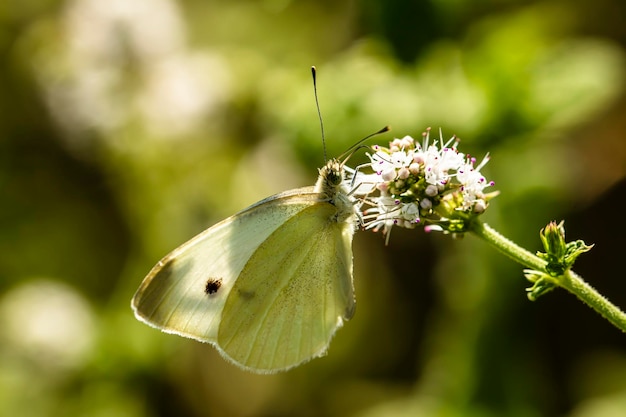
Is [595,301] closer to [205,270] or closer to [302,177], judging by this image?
[205,270]

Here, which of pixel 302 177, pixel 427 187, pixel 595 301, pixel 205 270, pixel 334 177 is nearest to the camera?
pixel 595 301

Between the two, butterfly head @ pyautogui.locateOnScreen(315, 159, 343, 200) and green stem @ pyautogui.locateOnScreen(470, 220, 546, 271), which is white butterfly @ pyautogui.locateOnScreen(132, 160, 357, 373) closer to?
butterfly head @ pyautogui.locateOnScreen(315, 159, 343, 200)

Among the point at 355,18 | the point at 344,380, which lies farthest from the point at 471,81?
the point at 344,380

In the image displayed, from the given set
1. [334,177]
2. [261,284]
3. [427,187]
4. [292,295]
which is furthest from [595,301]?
[261,284]

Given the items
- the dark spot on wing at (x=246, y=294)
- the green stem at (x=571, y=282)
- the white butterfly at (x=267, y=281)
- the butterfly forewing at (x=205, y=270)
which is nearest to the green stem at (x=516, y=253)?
the green stem at (x=571, y=282)

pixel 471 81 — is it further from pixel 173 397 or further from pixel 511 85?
pixel 173 397

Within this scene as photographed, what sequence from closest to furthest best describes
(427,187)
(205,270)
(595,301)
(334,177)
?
(595,301)
(427,187)
(334,177)
(205,270)
